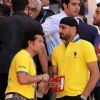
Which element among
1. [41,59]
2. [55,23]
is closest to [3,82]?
[41,59]

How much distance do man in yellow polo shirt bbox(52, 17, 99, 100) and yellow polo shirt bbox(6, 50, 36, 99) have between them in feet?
1.65

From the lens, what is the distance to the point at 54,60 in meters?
4.98

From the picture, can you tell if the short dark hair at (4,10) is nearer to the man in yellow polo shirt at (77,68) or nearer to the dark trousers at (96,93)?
the man in yellow polo shirt at (77,68)

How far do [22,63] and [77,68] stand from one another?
718 millimetres

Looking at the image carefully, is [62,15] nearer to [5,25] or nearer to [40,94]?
[5,25]

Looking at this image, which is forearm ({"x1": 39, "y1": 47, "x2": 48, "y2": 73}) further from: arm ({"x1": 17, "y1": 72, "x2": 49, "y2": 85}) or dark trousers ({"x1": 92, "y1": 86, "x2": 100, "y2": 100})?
arm ({"x1": 17, "y1": 72, "x2": 49, "y2": 85})

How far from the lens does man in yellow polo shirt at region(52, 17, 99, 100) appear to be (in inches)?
184

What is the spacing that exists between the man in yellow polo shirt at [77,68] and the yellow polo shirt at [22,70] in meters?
0.50

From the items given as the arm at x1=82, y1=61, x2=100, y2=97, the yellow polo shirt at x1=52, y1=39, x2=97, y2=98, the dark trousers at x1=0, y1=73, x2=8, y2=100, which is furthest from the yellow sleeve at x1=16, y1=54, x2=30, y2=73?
the dark trousers at x1=0, y1=73, x2=8, y2=100

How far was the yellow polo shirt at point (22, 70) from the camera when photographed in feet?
14.1

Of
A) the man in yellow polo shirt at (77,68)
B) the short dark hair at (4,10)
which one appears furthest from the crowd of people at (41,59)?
the short dark hair at (4,10)

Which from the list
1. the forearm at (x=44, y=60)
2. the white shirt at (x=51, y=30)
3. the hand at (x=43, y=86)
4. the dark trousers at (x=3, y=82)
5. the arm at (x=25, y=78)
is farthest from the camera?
the white shirt at (x=51, y=30)

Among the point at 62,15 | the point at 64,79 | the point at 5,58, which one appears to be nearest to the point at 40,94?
the point at 64,79

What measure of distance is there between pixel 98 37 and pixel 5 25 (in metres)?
1.20
